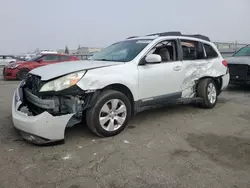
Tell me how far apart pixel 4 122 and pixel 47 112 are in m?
1.74

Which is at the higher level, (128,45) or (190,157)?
(128,45)

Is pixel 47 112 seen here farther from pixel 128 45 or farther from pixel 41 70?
pixel 128 45

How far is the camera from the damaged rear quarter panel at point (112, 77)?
334 centimetres

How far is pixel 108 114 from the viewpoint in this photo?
3.55 m

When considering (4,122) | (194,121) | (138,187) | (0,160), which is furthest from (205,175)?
(4,122)

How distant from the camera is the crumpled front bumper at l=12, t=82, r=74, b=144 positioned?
3076 mm

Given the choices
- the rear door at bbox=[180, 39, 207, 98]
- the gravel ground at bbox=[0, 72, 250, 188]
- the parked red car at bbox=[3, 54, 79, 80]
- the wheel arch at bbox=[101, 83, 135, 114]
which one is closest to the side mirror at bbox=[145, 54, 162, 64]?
the wheel arch at bbox=[101, 83, 135, 114]

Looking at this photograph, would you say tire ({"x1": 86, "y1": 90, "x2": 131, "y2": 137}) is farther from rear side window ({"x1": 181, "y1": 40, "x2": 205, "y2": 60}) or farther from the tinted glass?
the tinted glass

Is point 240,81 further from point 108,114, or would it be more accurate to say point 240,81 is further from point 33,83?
point 33,83

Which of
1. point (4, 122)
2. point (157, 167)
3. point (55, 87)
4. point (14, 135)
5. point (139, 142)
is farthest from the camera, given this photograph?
point (4, 122)

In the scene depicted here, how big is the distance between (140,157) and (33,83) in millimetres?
1989

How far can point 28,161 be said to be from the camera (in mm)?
2869

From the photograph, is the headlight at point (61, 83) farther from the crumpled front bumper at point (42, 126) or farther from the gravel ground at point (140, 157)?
the gravel ground at point (140, 157)

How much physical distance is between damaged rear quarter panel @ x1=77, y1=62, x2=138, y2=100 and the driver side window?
759 mm
